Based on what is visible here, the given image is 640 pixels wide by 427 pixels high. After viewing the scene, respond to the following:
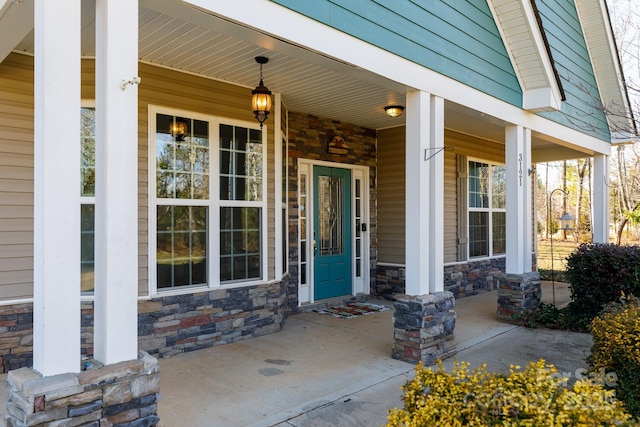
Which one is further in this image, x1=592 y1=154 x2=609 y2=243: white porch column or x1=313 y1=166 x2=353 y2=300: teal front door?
x1=592 y1=154 x2=609 y2=243: white porch column

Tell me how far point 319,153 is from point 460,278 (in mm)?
3627

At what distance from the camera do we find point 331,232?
7266mm

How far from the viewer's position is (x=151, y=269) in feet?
14.8

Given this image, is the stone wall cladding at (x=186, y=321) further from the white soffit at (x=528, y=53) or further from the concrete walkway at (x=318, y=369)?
the white soffit at (x=528, y=53)

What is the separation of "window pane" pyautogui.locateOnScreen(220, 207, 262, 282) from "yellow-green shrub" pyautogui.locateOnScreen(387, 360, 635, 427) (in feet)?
11.4

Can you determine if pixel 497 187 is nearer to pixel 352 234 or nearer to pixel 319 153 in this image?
pixel 352 234

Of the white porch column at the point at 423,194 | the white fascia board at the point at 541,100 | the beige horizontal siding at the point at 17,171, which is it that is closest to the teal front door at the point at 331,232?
the white porch column at the point at 423,194

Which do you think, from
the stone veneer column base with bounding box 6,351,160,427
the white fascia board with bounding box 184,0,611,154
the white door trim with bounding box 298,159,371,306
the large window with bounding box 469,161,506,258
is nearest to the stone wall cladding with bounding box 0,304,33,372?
the stone veneer column base with bounding box 6,351,160,427

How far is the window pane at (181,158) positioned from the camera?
4684 mm

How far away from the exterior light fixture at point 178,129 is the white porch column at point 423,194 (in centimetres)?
244

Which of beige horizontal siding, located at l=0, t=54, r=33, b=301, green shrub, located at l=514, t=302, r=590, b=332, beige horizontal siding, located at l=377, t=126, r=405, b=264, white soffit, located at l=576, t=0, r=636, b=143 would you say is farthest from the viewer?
white soffit, located at l=576, t=0, r=636, b=143

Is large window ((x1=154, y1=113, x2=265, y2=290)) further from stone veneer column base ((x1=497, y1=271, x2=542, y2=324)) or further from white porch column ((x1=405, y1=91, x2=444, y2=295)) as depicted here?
stone veneer column base ((x1=497, y1=271, x2=542, y2=324))

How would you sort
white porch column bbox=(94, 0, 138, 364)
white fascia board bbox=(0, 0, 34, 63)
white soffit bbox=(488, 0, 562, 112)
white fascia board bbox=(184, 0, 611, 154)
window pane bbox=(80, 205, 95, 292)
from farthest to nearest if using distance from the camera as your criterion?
white soffit bbox=(488, 0, 562, 112)
window pane bbox=(80, 205, 95, 292)
white fascia board bbox=(184, 0, 611, 154)
white fascia board bbox=(0, 0, 34, 63)
white porch column bbox=(94, 0, 138, 364)

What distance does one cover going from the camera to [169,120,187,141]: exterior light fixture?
476 cm
